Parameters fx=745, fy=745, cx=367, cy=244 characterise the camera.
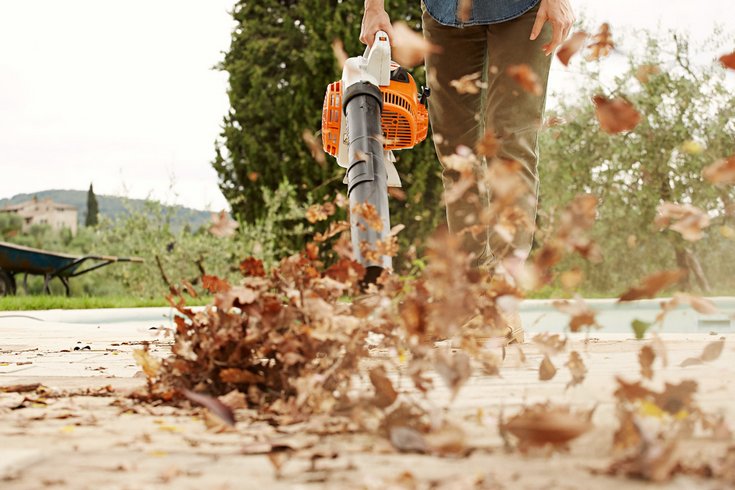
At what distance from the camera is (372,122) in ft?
8.02

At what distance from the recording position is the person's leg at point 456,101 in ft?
8.83

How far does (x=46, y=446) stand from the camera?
111 cm

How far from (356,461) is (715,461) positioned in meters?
Answer: 0.44

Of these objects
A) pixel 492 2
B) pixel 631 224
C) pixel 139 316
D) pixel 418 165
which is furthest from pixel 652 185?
pixel 492 2

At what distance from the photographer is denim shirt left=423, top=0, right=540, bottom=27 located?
249 cm

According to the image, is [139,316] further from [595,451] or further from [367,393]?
[595,451]

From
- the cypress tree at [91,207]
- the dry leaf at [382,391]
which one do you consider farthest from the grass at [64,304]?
the cypress tree at [91,207]

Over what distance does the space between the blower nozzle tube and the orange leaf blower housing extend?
122mm

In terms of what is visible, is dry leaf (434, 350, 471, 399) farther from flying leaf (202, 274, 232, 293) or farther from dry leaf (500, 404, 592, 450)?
flying leaf (202, 274, 232, 293)

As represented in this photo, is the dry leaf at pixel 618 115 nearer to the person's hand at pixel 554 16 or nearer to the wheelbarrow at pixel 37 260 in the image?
the person's hand at pixel 554 16

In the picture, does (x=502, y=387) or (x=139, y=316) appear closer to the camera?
(x=502, y=387)

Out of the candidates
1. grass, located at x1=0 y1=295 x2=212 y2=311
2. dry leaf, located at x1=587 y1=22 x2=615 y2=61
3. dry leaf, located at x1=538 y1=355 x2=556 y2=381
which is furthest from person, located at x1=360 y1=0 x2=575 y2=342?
grass, located at x1=0 y1=295 x2=212 y2=311

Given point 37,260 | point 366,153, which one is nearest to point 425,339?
point 366,153

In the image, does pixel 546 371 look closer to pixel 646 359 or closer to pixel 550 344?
pixel 550 344
